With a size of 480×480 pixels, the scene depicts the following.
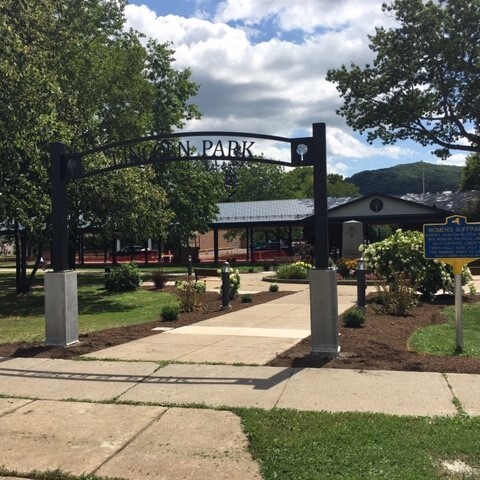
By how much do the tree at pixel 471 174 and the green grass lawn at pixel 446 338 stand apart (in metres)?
50.1

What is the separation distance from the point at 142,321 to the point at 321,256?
5.95 metres

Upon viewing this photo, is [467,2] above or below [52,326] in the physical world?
above

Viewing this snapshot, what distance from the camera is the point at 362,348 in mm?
8055

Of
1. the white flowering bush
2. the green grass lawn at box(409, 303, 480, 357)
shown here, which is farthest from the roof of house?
the green grass lawn at box(409, 303, 480, 357)

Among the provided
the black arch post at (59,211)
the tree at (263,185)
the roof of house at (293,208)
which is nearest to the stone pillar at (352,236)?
the roof of house at (293,208)

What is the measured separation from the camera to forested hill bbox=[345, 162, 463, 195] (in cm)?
14650

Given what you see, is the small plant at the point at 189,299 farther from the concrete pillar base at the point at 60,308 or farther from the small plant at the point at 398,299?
the concrete pillar base at the point at 60,308

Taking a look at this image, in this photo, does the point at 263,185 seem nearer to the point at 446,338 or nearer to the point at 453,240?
the point at 446,338

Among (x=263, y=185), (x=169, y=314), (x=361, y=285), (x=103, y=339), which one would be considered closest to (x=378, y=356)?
(x=103, y=339)

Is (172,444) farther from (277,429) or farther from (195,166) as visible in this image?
(195,166)

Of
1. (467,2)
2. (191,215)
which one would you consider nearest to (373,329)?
(191,215)

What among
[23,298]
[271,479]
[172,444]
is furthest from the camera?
[23,298]

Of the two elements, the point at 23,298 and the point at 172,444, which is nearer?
the point at 172,444

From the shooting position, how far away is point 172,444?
444 cm
